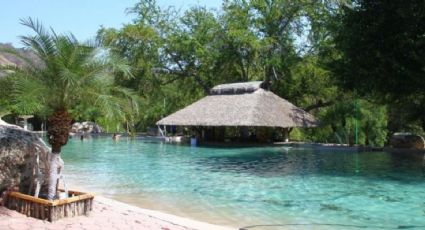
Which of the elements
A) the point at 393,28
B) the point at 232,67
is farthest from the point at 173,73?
the point at 393,28

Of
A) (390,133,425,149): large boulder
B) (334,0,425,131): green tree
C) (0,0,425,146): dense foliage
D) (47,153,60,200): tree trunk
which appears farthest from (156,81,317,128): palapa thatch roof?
(47,153,60,200): tree trunk

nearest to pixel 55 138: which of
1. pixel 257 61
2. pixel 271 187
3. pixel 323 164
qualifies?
pixel 271 187

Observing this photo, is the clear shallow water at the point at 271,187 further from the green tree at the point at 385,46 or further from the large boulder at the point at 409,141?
the green tree at the point at 385,46

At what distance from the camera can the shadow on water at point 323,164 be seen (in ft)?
47.3

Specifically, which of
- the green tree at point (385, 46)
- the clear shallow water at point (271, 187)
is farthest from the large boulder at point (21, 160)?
the green tree at point (385, 46)

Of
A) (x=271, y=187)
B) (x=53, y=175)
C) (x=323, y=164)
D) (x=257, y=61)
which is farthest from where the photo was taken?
(x=257, y=61)

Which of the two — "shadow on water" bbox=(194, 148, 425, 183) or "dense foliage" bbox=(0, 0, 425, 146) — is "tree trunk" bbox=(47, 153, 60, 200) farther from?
"dense foliage" bbox=(0, 0, 425, 146)

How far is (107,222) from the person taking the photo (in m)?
6.68

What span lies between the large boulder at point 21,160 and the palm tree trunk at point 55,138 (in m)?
0.32

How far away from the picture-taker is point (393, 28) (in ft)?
50.1

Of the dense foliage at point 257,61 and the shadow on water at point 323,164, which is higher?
the dense foliage at point 257,61

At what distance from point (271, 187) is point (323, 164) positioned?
19.6 ft

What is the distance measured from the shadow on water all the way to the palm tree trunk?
7721 millimetres

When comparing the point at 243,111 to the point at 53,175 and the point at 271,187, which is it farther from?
the point at 53,175
